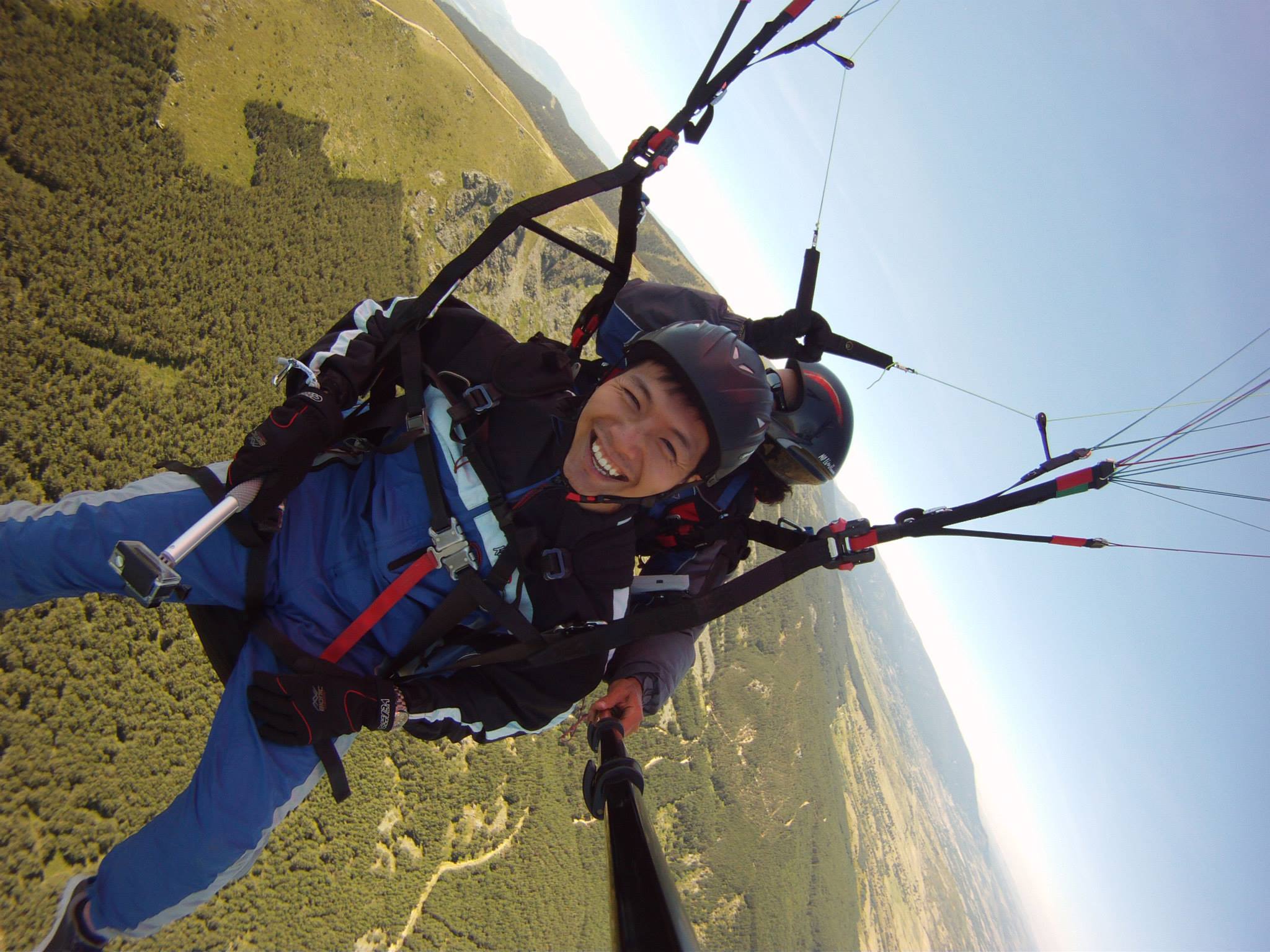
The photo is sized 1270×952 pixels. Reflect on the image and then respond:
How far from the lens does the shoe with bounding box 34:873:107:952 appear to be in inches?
77.6

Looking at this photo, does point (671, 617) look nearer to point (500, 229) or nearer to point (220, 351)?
point (500, 229)

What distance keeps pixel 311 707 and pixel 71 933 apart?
4.17ft

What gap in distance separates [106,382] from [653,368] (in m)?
19.8

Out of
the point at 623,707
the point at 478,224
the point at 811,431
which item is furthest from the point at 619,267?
the point at 478,224

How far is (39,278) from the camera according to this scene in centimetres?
1414

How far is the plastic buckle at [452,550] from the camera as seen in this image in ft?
6.64

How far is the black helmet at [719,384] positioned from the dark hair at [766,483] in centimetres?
Answer: 146

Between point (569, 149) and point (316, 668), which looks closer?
point (316, 668)

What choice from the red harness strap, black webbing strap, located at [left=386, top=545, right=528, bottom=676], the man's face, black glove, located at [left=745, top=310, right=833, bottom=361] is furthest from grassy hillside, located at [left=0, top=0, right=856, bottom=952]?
black glove, located at [left=745, top=310, right=833, bottom=361]

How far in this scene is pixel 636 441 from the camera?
2008 millimetres

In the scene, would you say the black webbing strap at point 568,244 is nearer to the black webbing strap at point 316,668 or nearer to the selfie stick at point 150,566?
the selfie stick at point 150,566

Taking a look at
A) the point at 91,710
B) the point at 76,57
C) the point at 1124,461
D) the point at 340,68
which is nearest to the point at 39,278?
the point at 76,57

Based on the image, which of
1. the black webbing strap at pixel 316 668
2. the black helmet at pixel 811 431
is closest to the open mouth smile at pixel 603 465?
the black webbing strap at pixel 316 668

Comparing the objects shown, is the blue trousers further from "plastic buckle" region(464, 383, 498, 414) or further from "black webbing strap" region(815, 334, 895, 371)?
"black webbing strap" region(815, 334, 895, 371)
